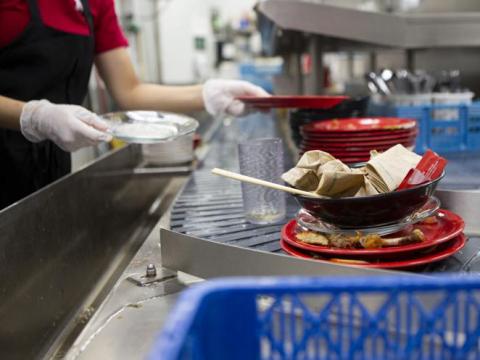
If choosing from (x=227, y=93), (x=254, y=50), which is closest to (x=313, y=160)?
(x=227, y=93)

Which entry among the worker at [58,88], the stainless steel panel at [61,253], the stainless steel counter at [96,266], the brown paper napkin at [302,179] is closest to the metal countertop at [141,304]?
the stainless steel counter at [96,266]

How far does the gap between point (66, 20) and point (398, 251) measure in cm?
127

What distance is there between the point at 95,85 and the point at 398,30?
6.95 feet

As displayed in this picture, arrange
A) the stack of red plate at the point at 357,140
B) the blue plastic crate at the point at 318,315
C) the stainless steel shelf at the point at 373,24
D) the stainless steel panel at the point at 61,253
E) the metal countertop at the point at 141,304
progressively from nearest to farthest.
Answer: the blue plastic crate at the point at 318,315 < the metal countertop at the point at 141,304 < the stainless steel panel at the point at 61,253 < the stack of red plate at the point at 357,140 < the stainless steel shelf at the point at 373,24

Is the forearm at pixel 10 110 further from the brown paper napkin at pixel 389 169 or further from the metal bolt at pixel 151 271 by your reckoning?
the brown paper napkin at pixel 389 169

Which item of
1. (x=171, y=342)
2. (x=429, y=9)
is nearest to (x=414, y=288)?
(x=171, y=342)

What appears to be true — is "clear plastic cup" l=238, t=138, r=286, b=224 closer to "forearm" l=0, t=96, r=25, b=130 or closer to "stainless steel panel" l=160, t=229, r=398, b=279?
"stainless steel panel" l=160, t=229, r=398, b=279

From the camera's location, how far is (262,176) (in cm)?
102

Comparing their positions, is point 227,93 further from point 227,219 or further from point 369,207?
point 369,207

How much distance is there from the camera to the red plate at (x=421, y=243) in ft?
2.22

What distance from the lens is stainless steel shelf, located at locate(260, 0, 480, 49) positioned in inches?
54.4

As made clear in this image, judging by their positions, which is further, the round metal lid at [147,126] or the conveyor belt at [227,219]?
the round metal lid at [147,126]

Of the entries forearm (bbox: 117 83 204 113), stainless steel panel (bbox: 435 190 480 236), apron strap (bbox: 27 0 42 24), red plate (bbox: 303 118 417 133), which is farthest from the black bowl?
apron strap (bbox: 27 0 42 24)

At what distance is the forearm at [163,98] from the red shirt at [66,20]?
173mm
